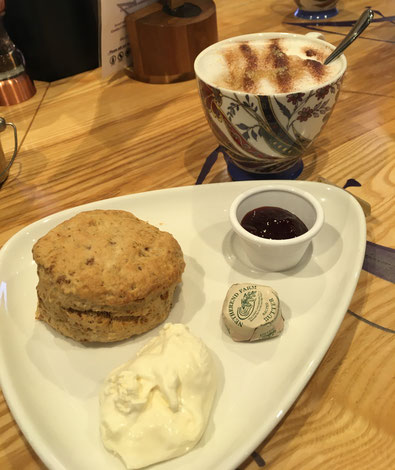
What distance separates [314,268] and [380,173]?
526 mm

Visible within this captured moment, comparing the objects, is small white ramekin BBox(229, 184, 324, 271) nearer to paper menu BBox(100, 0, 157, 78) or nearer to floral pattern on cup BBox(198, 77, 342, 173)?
floral pattern on cup BBox(198, 77, 342, 173)

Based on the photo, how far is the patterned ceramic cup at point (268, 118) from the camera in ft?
3.73

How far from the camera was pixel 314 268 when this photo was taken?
1092 mm

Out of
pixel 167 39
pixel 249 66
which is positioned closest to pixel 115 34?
pixel 167 39

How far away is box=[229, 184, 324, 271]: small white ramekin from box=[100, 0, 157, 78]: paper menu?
43.6 inches

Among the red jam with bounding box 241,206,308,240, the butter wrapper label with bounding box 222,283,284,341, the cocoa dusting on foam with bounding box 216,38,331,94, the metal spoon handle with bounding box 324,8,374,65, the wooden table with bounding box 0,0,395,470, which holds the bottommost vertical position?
the wooden table with bounding box 0,0,395,470

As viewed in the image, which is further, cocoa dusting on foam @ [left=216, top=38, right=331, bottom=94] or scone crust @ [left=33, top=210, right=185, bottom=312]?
cocoa dusting on foam @ [left=216, top=38, right=331, bottom=94]

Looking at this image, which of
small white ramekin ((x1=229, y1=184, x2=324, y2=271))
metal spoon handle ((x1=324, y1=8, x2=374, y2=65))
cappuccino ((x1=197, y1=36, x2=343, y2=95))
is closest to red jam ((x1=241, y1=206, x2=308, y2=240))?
small white ramekin ((x1=229, y1=184, x2=324, y2=271))

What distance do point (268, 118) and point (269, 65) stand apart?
8.0 inches

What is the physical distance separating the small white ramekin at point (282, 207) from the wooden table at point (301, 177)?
20cm

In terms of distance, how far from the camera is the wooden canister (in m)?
1.79

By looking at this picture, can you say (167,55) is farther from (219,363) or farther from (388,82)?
(219,363)

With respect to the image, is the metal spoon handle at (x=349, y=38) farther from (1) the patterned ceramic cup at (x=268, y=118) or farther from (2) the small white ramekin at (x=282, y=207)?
(2) the small white ramekin at (x=282, y=207)

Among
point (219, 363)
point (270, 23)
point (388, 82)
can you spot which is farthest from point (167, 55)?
point (219, 363)
